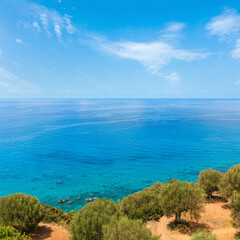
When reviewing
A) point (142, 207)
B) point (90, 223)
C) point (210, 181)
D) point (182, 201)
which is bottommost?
point (142, 207)

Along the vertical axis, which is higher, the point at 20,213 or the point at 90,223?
the point at 90,223

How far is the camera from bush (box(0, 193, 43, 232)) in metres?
24.5

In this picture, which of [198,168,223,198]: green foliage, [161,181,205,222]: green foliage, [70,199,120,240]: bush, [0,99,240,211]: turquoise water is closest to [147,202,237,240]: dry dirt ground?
[161,181,205,222]: green foliage

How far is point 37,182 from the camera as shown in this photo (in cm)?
5297

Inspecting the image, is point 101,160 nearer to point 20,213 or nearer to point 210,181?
point 210,181

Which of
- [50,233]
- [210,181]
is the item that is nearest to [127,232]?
[50,233]

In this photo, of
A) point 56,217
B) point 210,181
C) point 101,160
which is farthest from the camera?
point 101,160

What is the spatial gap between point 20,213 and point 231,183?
36162mm

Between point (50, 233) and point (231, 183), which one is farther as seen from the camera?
point (231, 183)

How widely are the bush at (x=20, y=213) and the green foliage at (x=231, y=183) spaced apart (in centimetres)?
3283

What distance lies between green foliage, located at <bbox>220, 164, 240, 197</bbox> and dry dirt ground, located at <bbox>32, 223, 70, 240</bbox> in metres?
29.0

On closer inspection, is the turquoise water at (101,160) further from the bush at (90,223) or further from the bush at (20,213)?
the bush at (90,223)

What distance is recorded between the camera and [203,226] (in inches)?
1061

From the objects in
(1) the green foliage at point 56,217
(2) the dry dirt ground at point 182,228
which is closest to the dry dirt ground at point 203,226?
(2) the dry dirt ground at point 182,228
